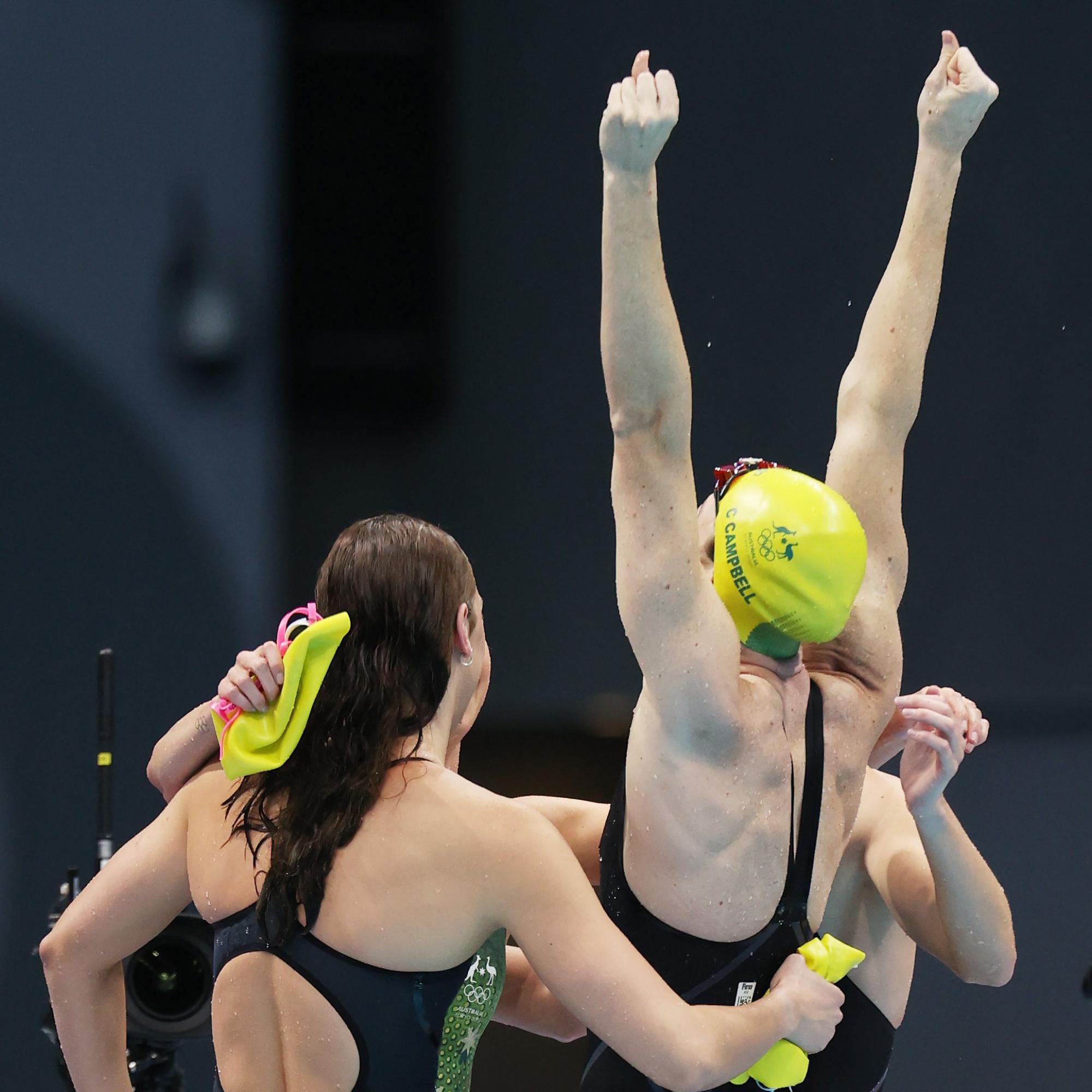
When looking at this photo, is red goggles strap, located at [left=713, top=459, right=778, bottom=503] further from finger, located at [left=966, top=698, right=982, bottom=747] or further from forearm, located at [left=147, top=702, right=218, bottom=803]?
forearm, located at [left=147, top=702, right=218, bottom=803]

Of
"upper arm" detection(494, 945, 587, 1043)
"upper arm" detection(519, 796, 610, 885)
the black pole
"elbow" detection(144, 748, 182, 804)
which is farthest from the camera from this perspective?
the black pole

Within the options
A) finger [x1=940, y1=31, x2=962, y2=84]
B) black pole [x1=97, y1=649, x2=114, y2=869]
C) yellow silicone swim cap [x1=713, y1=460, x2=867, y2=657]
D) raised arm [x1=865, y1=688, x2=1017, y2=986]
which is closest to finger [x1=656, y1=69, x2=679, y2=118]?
yellow silicone swim cap [x1=713, y1=460, x2=867, y2=657]

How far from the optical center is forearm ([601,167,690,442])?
174 cm

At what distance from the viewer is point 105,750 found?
335 centimetres

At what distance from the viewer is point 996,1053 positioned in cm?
455

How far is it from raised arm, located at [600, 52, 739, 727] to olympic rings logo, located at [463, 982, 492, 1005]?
0.43 meters

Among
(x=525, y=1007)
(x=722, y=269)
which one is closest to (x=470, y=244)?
(x=722, y=269)

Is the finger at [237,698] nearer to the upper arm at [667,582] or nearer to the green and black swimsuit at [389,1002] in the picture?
the green and black swimsuit at [389,1002]

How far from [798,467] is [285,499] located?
168 centimetres

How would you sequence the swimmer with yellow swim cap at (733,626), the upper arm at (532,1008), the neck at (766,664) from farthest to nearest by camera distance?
the upper arm at (532,1008)
the neck at (766,664)
the swimmer with yellow swim cap at (733,626)

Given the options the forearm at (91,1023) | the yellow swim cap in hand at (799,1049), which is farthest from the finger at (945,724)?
the forearm at (91,1023)

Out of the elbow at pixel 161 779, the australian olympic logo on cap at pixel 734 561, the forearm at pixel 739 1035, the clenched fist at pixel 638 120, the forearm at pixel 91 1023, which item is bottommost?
the forearm at pixel 91 1023

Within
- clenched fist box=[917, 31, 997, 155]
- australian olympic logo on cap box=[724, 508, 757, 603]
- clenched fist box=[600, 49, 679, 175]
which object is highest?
clenched fist box=[917, 31, 997, 155]

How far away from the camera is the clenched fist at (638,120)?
1.70m
